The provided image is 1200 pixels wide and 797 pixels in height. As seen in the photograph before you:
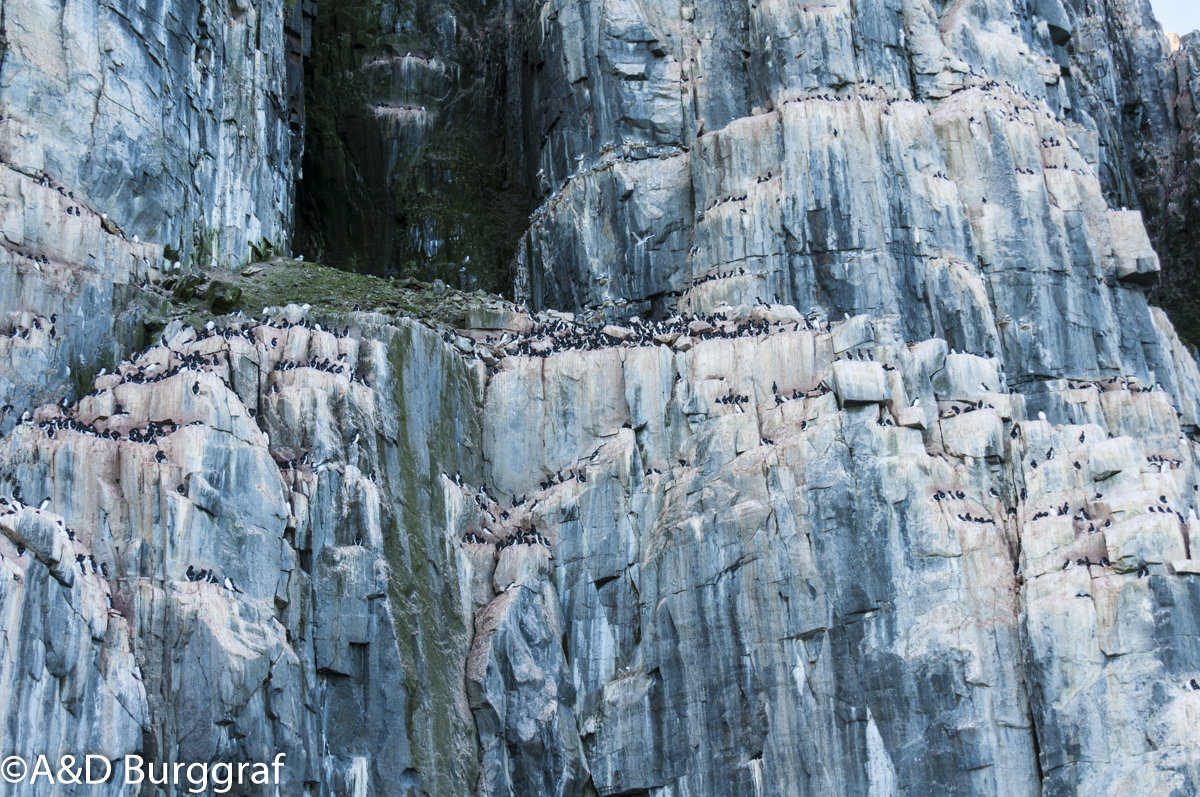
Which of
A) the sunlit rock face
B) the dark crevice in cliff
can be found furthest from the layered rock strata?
the dark crevice in cliff

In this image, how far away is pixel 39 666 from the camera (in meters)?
37.2

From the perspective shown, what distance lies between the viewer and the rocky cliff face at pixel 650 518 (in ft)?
140

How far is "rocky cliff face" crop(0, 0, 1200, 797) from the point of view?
1683 inches

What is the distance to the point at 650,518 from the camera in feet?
170

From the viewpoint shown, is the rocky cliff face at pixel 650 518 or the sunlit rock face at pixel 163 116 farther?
the sunlit rock face at pixel 163 116

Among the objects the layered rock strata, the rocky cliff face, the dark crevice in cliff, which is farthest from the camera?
the dark crevice in cliff

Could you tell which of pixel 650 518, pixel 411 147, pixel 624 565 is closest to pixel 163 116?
pixel 411 147

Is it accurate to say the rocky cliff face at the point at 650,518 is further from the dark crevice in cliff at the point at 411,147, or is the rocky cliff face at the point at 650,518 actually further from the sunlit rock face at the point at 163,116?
the dark crevice in cliff at the point at 411,147

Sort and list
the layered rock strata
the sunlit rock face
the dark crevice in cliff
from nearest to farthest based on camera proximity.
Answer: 1. the layered rock strata
2. the sunlit rock face
3. the dark crevice in cliff

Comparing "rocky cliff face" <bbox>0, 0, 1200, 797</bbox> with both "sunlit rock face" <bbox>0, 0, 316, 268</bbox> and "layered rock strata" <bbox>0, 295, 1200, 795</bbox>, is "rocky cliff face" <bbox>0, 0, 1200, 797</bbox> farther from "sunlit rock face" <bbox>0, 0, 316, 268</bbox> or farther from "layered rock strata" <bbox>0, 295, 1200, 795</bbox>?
"sunlit rock face" <bbox>0, 0, 316, 268</bbox>

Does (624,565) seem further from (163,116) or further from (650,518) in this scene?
(163,116)

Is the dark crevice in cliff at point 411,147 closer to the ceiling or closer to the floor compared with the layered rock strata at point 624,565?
closer to the ceiling

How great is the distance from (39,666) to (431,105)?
50.4m

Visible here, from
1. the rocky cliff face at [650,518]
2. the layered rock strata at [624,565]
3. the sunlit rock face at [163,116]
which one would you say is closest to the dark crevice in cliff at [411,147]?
the sunlit rock face at [163,116]
